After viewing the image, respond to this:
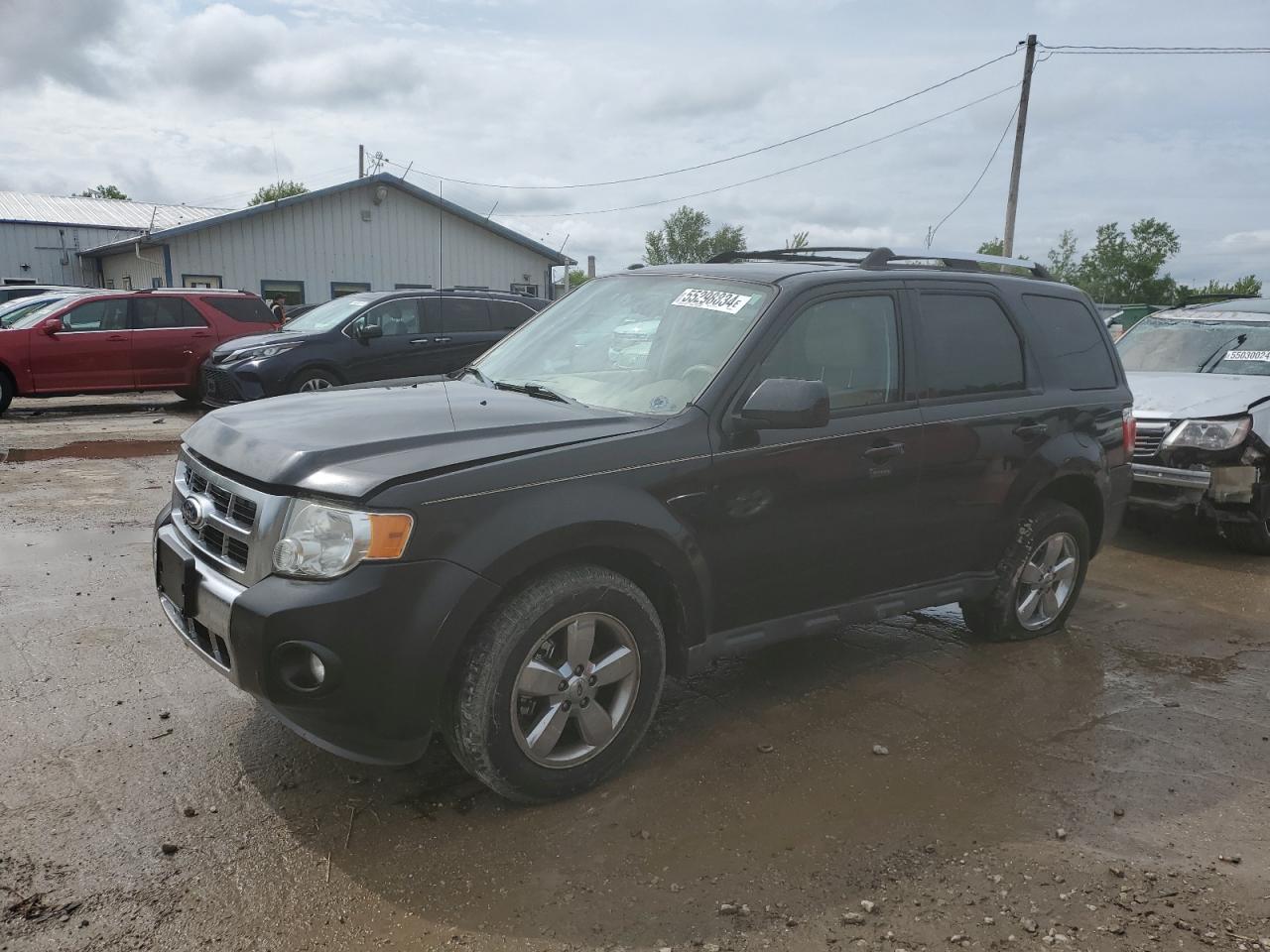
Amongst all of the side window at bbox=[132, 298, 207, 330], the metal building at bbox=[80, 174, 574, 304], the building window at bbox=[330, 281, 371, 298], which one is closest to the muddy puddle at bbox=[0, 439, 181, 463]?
the side window at bbox=[132, 298, 207, 330]

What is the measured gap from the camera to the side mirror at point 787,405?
3.38m

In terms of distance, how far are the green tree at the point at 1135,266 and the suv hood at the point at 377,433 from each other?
7722 cm

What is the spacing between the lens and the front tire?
9.66 feet

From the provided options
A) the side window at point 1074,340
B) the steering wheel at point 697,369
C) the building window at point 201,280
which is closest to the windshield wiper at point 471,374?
the steering wheel at point 697,369

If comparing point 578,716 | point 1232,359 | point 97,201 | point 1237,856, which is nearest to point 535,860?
point 578,716

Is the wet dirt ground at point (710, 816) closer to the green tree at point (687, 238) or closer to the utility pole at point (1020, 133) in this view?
the utility pole at point (1020, 133)

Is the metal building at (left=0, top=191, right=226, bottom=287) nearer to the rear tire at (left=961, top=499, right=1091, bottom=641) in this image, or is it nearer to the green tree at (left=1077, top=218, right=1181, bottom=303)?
the rear tire at (left=961, top=499, right=1091, bottom=641)

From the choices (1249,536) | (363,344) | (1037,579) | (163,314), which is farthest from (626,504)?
(163,314)

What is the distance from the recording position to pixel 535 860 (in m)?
2.87

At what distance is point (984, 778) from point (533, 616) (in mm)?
1795

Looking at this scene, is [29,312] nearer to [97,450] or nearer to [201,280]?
[97,450]

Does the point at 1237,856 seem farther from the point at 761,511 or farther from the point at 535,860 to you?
the point at 535,860

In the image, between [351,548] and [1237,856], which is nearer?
[351,548]

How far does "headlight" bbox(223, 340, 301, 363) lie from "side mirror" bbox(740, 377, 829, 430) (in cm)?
946
